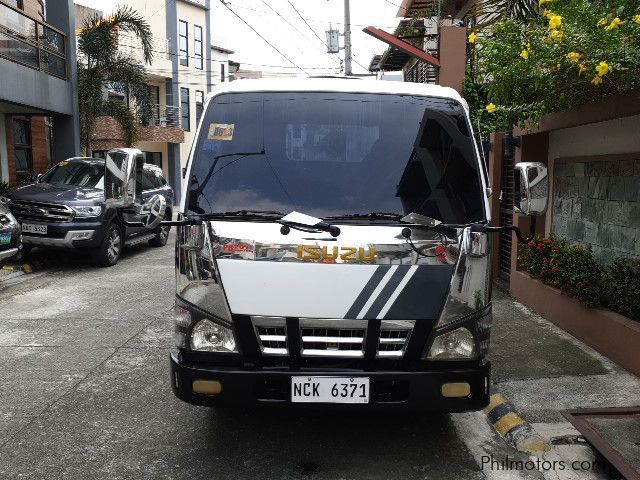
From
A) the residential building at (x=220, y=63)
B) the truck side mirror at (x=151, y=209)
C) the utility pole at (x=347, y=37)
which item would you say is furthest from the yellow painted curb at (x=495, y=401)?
the residential building at (x=220, y=63)

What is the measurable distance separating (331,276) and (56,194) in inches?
335

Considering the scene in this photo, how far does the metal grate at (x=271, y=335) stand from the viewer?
11.2ft

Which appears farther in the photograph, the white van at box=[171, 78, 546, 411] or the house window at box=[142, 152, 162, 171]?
the house window at box=[142, 152, 162, 171]

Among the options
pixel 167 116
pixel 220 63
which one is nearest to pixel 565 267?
pixel 167 116

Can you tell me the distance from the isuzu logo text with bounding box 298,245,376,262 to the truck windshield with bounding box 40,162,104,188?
865cm

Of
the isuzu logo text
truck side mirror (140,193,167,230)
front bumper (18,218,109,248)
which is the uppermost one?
the isuzu logo text

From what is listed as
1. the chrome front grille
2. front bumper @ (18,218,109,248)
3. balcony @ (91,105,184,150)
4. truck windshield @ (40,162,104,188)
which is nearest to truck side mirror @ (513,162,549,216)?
the chrome front grille

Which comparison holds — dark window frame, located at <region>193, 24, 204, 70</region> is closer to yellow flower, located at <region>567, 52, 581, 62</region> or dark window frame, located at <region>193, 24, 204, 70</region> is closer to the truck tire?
the truck tire

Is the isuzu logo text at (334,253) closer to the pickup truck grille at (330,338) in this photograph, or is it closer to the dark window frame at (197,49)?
the pickup truck grille at (330,338)

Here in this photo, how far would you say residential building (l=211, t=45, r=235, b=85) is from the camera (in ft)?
120

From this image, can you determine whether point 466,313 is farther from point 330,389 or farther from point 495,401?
point 495,401

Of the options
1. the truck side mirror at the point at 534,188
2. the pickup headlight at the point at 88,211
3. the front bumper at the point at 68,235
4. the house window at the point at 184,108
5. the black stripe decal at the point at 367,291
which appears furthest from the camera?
the house window at the point at 184,108

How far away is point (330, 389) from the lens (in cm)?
342

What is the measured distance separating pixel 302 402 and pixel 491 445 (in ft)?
4.99
